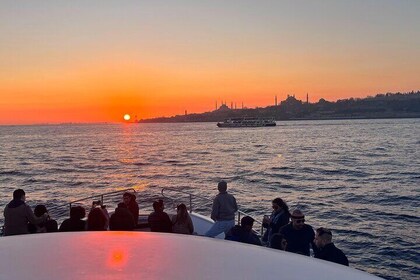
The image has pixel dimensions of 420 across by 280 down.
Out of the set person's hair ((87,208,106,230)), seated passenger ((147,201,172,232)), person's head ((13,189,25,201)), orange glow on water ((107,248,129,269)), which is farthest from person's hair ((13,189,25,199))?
orange glow on water ((107,248,129,269))

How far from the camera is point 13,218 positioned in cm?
715

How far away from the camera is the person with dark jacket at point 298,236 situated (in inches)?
258

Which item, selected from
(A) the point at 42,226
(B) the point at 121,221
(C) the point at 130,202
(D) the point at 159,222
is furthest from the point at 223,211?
(A) the point at 42,226

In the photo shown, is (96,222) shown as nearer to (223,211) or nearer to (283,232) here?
(283,232)

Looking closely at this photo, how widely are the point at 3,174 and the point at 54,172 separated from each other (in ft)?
16.6

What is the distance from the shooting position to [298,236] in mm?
6605

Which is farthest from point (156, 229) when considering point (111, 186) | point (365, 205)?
point (111, 186)

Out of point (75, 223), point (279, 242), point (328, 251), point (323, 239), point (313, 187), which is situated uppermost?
point (75, 223)

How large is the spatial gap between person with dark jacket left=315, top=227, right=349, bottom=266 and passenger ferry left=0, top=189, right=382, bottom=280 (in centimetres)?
259

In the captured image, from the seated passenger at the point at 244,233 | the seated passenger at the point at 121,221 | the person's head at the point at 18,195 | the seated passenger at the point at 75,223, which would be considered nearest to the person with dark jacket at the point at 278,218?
the seated passenger at the point at 244,233

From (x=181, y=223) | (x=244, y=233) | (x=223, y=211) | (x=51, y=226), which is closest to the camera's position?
(x=244, y=233)

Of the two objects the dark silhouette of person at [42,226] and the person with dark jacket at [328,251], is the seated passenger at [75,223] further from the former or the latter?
the person with dark jacket at [328,251]

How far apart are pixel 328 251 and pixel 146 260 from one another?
11.8 feet

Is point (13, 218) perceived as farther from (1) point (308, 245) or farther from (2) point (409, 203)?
(2) point (409, 203)
